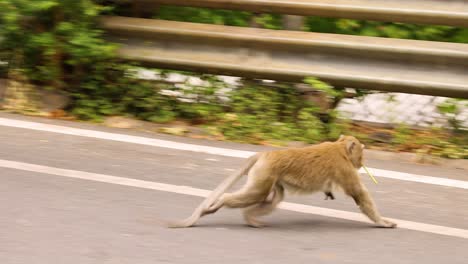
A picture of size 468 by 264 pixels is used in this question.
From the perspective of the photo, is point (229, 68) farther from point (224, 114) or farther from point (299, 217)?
point (299, 217)

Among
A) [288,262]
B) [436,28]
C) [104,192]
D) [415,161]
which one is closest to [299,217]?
[288,262]

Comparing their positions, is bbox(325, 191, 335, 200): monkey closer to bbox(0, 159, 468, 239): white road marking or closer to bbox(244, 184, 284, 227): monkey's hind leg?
bbox(0, 159, 468, 239): white road marking

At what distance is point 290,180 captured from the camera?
14.9ft

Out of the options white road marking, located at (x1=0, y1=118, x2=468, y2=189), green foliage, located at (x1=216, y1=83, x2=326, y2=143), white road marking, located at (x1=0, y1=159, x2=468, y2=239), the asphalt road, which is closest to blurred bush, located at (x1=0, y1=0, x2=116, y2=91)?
white road marking, located at (x1=0, y1=118, x2=468, y2=189)

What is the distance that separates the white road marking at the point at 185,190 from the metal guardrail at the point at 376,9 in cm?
213

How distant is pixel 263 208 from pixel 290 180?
9.1 inches

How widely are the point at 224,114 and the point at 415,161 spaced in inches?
62.7

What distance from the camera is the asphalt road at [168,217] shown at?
4129 millimetres

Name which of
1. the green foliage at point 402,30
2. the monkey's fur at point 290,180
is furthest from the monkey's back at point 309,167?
the green foliage at point 402,30

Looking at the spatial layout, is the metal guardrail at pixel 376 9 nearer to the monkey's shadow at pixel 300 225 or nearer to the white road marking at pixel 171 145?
the white road marking at pixel 171 145

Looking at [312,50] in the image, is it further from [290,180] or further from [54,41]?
[290,180]

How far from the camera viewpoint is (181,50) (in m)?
6.91

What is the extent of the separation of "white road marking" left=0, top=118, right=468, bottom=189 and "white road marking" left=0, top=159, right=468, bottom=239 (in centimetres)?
81

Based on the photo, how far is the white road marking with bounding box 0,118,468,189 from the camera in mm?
5547
